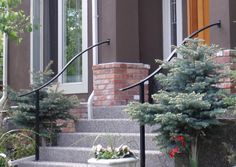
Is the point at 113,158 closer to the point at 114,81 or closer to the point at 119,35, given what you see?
the point at 114,81

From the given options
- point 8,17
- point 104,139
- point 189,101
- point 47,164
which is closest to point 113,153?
point 189,101

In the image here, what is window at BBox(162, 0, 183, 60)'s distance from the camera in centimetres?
880

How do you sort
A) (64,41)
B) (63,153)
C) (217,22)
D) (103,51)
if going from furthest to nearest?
1. (64,41)
2. (103,51)
3. (63,153)
4. (217,22)

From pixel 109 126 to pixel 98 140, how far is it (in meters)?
0.43

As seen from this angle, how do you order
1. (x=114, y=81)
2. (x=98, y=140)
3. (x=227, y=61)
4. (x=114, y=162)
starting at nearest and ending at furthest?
(x=114, y=162), (x=227, y=61), (x=98, y=140), (x=114, y=81)

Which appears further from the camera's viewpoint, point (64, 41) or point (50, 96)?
point (64, 41)

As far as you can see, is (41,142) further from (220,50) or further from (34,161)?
(220,50)

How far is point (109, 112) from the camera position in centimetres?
773

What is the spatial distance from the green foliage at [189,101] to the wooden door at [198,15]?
2.66 m

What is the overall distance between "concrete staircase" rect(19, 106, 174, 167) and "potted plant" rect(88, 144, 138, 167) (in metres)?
0.41

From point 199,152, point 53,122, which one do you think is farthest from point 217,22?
point 53,122

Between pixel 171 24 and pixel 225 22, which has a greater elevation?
pixel 171 24

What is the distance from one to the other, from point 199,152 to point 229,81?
38.5 inches

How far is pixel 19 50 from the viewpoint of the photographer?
9.98 metres
